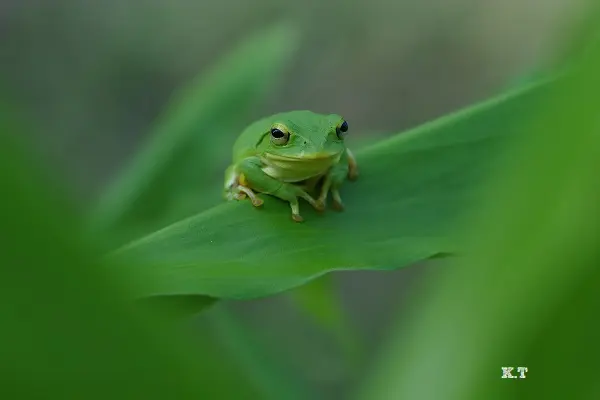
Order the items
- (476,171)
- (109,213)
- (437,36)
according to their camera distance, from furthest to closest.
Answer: (437,36)
(109,213)
(476,171)

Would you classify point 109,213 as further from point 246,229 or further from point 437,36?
point 437,36

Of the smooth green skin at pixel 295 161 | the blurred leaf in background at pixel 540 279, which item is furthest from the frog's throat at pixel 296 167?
the blurred leaf in background at pixel 540 279

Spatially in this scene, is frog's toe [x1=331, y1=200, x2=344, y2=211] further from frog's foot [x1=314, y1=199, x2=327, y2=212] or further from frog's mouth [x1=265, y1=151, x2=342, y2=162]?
frog's mouth [x1=265, y1=151, x2=342, y2=162]

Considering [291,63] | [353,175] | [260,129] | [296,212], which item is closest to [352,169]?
[353,175]

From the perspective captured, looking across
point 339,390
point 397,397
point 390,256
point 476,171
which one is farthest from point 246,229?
point 339,390

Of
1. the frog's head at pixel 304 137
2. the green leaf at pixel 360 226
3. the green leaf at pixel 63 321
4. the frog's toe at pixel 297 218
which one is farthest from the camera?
the frog's head at pixel 304 137

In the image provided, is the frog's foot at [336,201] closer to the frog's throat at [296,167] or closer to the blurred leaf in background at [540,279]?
the frog's throat at [296,167]

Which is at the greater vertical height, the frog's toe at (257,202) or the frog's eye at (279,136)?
the frog's eye at (279,136)
